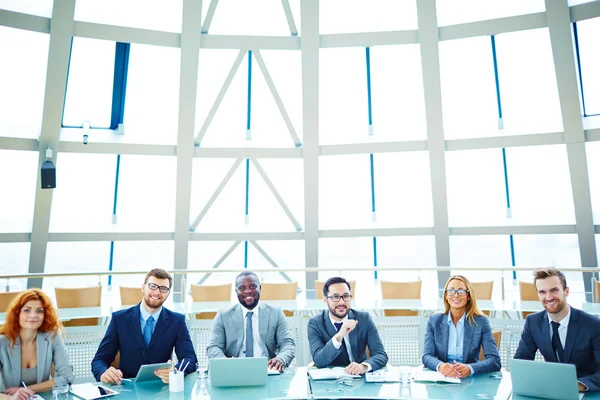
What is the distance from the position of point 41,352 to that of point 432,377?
2493mm

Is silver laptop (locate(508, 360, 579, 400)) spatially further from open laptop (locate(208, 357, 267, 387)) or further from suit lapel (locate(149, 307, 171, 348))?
suit lapel (locate(149, 307, 171, 348))

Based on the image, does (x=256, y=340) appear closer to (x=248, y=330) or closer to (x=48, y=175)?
(x=248, y=330)

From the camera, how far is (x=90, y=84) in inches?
349

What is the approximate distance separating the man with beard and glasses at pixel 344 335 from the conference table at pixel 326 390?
1.70ft

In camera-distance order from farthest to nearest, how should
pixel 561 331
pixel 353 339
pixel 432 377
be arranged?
pixel 353 339 → pixel 561 331 → pixel 432 377

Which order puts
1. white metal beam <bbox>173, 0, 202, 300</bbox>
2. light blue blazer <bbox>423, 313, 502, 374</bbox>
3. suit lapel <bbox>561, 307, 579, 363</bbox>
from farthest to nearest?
1. white metal beam <bbox>173, 0, 202, 300</bbox>
2. light blue blazer <bbox>423, 313, 502, 374</bbox>
3. suit lapel <bbox>561, 307, 579, 363</bbox>

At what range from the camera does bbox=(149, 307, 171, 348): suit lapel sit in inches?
141

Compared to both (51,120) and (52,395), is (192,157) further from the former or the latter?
(52,395)

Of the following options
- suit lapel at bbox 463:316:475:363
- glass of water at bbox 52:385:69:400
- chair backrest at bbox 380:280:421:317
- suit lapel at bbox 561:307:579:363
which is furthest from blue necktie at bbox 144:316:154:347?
chair backrest at bbox 380:280:421:317

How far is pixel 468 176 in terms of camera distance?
9.46 meters

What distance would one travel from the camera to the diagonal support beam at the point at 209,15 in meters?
8.19

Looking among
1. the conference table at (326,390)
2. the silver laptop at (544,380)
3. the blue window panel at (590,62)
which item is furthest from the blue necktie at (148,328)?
the blue window panel at (590,62)

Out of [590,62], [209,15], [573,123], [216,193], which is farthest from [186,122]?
[590,62]

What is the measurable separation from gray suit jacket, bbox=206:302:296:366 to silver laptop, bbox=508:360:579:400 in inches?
63.8
